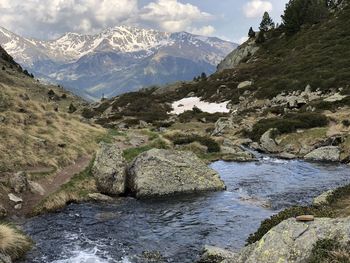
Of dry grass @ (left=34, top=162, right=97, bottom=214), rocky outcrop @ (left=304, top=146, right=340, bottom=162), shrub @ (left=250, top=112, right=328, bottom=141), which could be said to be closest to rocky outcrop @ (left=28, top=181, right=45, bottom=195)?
dry grass @ (left=34, top=162, right=97, bottom=214)

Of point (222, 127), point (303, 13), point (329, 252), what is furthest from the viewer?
point (303, 13)

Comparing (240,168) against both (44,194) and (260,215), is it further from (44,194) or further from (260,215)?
(44,194)

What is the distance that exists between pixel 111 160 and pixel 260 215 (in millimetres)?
10803

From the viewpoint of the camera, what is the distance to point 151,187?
26.4 meters

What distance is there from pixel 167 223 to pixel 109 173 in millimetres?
7182

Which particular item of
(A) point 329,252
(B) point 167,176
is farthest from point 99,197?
(A) point 329,252

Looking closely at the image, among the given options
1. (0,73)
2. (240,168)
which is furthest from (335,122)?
(0,73)

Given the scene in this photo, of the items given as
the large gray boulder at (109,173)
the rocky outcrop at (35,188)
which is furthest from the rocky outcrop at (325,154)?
the rocky outcrop at (35,188)

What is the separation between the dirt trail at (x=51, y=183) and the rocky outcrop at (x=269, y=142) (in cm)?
2223

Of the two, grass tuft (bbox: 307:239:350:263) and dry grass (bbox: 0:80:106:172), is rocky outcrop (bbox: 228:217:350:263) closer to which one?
grass tuft (bbox: 307:239:350:263)

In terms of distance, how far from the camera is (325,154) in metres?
39.0

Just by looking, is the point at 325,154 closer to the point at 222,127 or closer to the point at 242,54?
the point at 222,127

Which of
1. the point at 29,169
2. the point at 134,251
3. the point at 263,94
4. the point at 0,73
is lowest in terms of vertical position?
the point at 134,251

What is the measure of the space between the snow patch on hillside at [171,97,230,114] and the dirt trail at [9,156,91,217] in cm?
5692
